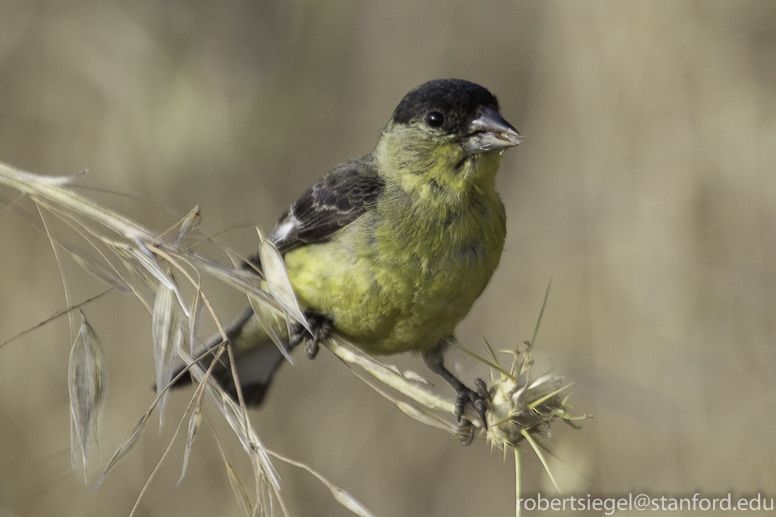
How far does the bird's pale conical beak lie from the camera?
3037 mm

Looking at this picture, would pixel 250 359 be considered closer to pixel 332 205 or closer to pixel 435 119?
pixel 332 205

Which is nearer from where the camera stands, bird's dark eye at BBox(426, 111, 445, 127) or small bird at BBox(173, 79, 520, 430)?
small bird at BBox(173, 79, 520, 430)

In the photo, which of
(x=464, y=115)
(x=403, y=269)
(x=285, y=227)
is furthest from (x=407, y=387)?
(x=285, y=227)

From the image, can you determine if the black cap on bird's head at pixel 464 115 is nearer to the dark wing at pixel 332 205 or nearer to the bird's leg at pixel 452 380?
the dark wing at pixel 332 205

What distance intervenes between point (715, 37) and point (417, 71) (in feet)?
7.39

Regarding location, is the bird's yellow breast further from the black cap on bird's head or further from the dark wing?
the black cap on bird's head

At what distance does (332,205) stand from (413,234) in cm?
52

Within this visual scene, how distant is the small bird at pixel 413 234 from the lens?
2975mm

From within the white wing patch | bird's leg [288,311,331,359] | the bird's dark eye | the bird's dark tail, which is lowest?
the bird's dark tail

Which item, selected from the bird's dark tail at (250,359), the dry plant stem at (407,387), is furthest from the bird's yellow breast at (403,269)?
the dry plant stem at (407,387)

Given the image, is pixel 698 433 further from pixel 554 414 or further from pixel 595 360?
pixel 554 414

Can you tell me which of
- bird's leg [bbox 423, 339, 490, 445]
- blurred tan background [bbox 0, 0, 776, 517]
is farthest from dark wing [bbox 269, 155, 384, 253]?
blurred tan background [bbox 0, 0, 776, 517]

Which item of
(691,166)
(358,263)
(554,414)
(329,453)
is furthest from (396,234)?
(691,166)

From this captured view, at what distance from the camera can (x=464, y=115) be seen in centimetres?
319
